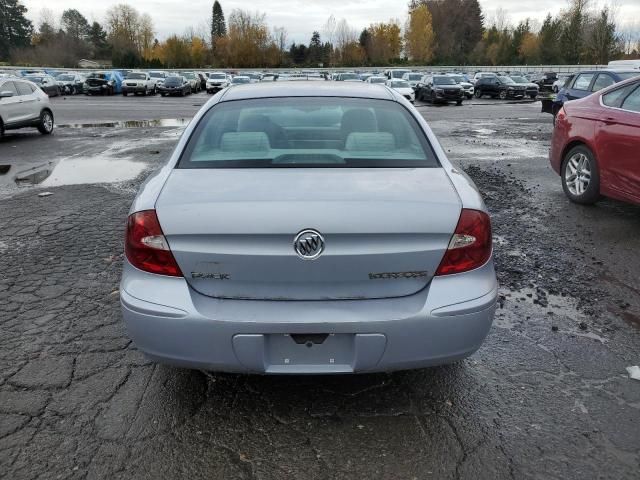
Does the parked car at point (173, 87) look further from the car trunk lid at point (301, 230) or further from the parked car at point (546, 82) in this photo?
the car trunk lid at point (301, 230)

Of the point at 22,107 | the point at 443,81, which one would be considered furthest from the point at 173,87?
the point at 22,107

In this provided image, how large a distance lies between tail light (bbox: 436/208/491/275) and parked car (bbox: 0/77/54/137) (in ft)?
45.7

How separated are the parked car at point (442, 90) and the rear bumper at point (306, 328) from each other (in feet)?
98.0

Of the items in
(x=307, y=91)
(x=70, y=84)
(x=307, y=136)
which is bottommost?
(x=70, y=84)

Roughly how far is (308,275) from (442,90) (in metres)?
30.2

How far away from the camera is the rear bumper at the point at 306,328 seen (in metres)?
2.46

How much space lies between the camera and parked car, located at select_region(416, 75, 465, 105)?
101 feet

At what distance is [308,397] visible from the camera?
3029 millimetres

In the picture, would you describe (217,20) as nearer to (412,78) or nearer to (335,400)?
(412,78)

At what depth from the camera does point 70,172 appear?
969cm

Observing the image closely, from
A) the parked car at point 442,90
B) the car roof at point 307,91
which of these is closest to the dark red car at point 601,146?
the car roof at point 307,91

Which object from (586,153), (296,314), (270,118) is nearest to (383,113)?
(270,118)

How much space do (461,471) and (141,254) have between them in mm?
1759

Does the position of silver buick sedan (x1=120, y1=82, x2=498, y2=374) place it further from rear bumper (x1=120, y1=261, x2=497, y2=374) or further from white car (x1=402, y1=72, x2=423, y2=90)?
white car (x1=402, y1=72, x2=423, y2=90)
